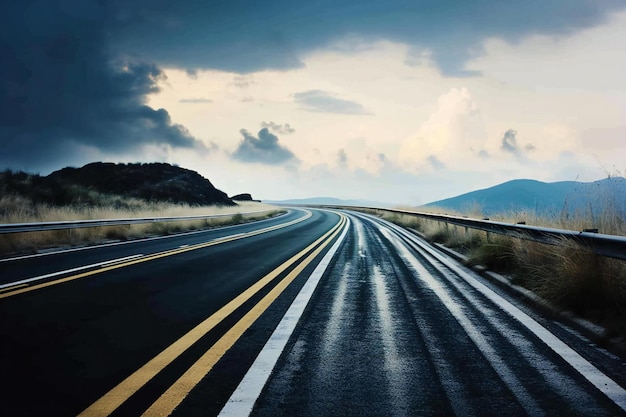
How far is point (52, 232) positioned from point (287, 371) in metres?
14.2

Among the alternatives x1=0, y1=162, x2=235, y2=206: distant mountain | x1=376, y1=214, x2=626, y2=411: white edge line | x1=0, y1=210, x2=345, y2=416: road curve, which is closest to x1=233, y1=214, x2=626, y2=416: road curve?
x1=376, y1=214, x2=626, y2=411: white edge line

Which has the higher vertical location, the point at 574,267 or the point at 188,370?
the point at 574,267

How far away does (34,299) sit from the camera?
559cm

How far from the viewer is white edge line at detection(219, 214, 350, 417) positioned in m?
2.63

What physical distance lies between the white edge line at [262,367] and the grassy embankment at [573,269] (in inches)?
121

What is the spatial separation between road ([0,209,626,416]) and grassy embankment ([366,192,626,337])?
51cm

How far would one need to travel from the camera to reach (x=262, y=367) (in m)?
3.29

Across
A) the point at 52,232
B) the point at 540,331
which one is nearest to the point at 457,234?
the point at 540,331

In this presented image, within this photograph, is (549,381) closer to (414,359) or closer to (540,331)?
(414,359)

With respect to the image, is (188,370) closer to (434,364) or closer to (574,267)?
(434,364)

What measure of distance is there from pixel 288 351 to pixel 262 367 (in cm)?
42

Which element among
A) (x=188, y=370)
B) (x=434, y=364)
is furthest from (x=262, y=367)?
(x=434, y=364)

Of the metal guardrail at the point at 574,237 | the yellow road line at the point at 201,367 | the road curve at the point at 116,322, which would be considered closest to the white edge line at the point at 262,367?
the road curve at the point at 116,322

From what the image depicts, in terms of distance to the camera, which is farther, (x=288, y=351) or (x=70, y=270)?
(x=70, y=270)
